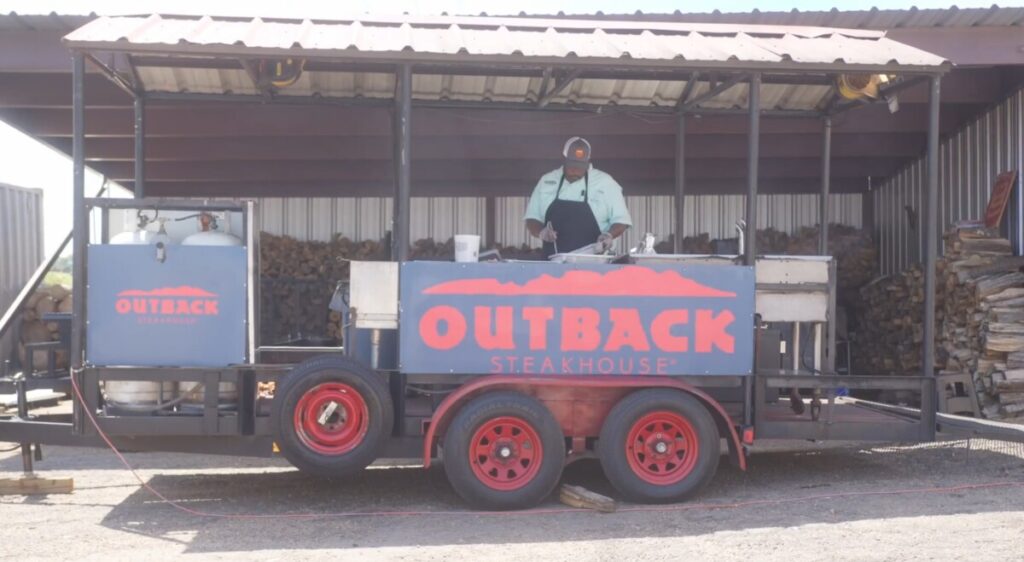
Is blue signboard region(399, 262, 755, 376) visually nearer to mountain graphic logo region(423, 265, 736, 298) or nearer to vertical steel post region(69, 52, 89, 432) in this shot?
mountain graphic logo region(423, 265, 736, 298)

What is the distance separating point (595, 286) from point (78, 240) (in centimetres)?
352

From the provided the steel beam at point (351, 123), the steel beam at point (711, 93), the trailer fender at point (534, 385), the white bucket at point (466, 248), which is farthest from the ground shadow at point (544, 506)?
the steel beam at point (351, 123)

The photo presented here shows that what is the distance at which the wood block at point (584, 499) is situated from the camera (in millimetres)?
6973

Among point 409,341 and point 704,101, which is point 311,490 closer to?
point 409,341

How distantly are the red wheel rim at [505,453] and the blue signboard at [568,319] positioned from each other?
0.39 metres

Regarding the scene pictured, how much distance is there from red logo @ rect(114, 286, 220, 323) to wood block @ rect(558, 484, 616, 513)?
107 inches

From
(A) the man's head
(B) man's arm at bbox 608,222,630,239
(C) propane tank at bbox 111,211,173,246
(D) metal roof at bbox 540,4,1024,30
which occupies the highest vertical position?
(D) metal roof at bbox 540,4,1024,30

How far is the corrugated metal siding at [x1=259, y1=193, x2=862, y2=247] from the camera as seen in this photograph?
1535cm

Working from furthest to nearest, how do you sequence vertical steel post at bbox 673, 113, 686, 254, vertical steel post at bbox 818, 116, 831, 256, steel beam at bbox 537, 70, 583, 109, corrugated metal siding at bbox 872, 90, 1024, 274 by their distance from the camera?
corrugated metal siding at bbox 872, 90, 1024, 274 < vertical steel post at bbox 673, 113, 686, 254 < vertical steel post at bbox 818, 116, 831, 256 < steel beam at bbox 537, 70, 583, 109

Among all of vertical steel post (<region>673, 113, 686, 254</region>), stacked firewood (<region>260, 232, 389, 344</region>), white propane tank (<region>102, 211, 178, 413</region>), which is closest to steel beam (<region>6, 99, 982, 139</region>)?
stacked firewood (<region>260, 232, 389, 344</region>)

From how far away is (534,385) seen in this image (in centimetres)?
717

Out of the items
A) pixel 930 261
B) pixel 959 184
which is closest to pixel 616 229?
pixel 930 261

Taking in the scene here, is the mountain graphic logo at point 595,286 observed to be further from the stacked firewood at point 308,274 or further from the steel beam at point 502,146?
the stacked firewood at point 308,274

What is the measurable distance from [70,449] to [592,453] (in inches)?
223
